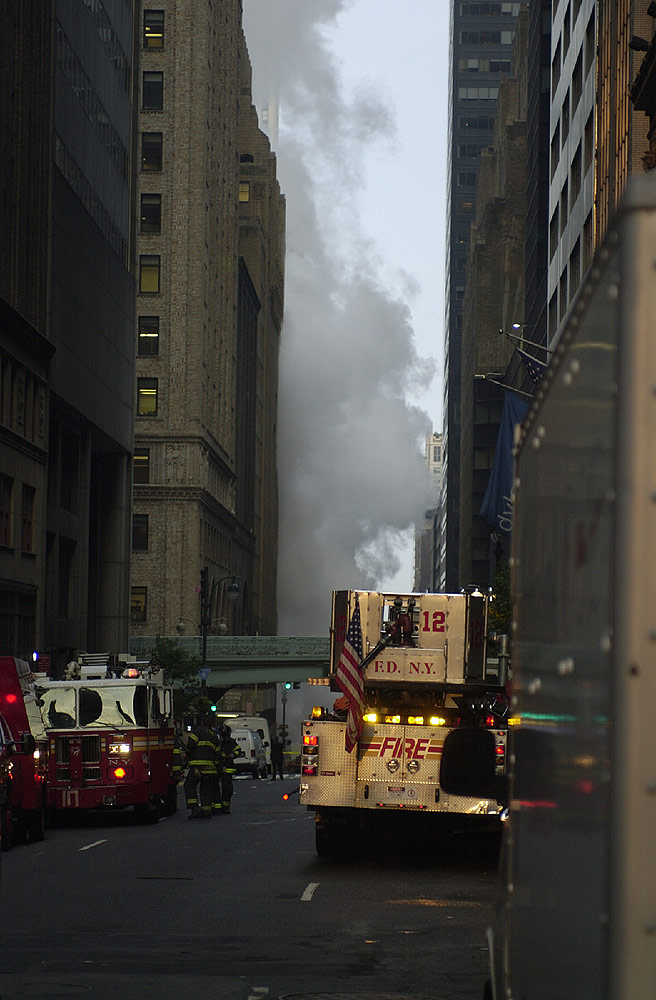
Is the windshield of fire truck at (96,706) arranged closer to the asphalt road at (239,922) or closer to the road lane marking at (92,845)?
the road lane marking at (92,845)

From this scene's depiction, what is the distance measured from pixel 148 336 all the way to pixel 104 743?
7048cm

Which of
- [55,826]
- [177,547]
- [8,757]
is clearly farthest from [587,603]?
[177,547]

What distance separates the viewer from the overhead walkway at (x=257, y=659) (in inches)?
3757

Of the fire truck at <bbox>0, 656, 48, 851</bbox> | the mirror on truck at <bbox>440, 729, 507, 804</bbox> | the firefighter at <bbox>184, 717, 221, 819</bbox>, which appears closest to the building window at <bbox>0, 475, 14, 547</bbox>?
the firefighter at <bbox>184, 717, 221, 819</bbox>

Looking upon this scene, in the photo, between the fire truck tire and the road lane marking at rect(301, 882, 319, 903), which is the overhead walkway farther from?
the road lane marking at rect(301, 882, 319, 903)

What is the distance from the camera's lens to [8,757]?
21562mm

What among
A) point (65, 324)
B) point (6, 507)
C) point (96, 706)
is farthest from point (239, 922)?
point (65, 324)

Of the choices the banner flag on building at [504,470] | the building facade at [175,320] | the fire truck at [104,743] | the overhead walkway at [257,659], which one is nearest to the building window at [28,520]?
the banner flag on building at [504,470]

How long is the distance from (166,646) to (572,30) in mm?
30917

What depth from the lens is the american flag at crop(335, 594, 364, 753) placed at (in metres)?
19.0

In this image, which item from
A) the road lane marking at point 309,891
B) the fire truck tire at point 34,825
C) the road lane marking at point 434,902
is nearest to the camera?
the road lane marking at point 434,902

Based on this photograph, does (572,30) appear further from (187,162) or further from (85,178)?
(187,162)

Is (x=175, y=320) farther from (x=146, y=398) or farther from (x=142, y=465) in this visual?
(x=142, y=465)

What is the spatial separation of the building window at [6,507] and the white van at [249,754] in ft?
41.8
